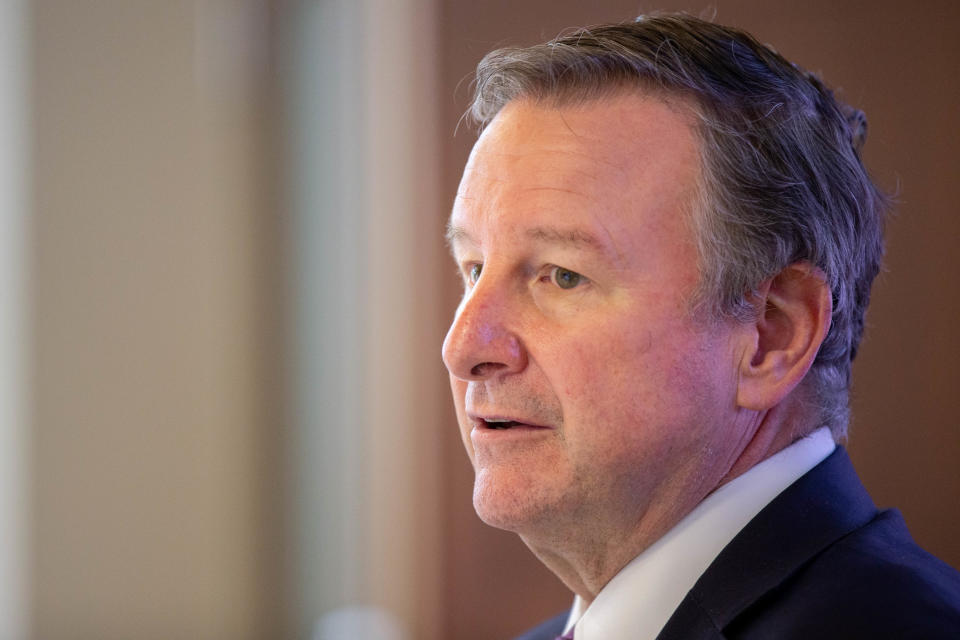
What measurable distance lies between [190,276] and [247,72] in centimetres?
68

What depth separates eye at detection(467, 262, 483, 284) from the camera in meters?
1.30

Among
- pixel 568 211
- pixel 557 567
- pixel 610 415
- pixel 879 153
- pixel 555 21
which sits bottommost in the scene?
pixel 557 567

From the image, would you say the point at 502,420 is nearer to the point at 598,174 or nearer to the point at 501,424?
the point at 501,424

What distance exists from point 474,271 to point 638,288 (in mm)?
278

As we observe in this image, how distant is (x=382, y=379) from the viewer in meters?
2.79

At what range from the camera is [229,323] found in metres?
3.08

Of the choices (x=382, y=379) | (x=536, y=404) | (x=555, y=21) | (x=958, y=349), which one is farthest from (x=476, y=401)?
(x=382, y=379)

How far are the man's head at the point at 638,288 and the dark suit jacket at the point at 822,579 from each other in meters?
0.10

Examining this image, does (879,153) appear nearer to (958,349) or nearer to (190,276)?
(958,349)

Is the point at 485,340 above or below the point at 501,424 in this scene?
above

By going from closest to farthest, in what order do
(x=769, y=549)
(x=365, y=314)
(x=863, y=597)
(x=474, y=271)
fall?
1. (x=863, y=597)
2. (x=769, y=549)
3. (x=474, y=271)
4. (x=365, y=314)

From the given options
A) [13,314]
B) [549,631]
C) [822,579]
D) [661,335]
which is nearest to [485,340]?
[661,335]

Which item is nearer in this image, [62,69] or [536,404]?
[536,404]

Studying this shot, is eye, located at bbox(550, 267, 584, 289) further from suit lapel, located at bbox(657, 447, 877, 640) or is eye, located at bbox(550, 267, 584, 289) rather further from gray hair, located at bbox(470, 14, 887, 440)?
suit lapel, located at bbox(657, 447, 877, 640)
